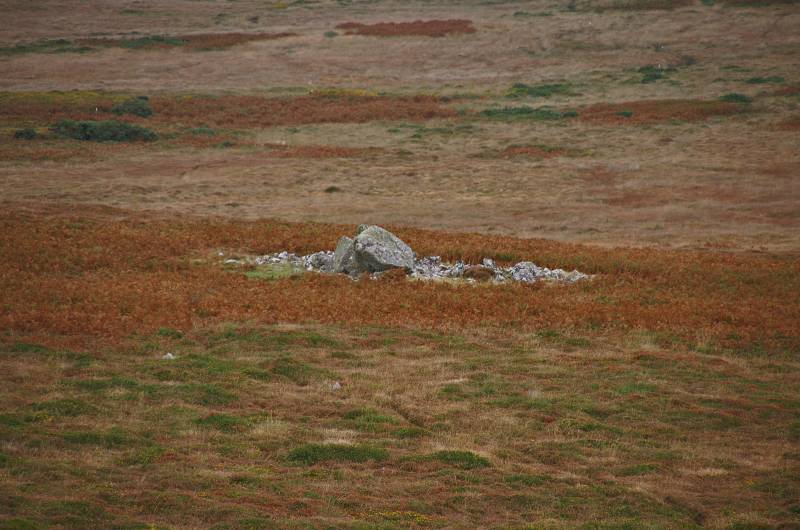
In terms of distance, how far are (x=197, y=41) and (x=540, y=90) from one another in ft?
152

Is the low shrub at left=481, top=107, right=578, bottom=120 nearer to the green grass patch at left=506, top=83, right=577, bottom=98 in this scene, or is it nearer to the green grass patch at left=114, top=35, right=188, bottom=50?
the green grass patch at left=506, top=83, right=577, bottom=98

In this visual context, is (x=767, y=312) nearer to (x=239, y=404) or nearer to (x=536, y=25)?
(x=239, y=404)

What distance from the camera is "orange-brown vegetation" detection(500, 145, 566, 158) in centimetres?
5684

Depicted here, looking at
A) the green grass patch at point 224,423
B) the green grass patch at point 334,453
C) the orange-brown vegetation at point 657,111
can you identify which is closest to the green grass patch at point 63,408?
the green grass patch at point 224,423

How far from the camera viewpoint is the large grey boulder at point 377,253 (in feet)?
95.0

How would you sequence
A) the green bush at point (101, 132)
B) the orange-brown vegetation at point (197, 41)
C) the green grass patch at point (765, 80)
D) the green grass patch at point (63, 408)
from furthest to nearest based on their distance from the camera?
the orange-brown vegetation at point (197, 41) < the green grass patch at point (765, 80) < the green bush at point (101, 132) < the green grass patch at point (63, 408)

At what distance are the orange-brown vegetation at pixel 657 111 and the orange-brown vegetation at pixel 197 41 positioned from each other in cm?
5026

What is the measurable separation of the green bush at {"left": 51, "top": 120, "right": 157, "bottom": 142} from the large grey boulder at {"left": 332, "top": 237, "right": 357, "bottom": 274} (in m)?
35.6

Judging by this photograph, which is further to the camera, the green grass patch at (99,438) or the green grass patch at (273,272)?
the green grass patch at (273,272)

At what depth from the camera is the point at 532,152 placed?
5741 centimetres

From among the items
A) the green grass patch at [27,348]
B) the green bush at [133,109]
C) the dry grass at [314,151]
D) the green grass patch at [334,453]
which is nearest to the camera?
the green grass patch at [334,453]

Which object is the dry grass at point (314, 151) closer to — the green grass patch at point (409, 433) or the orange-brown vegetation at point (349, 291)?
the orange-brown vegetation at point (349, 291)

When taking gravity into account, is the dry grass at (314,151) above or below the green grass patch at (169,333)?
above

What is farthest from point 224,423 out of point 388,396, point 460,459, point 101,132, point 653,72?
point 653,72
